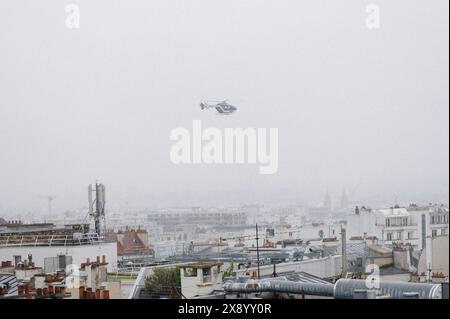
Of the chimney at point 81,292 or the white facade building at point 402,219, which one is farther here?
the white facade building at point 402,219

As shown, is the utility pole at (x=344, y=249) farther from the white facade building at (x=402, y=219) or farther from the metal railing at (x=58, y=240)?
the metal railing at (x=58, y=240)

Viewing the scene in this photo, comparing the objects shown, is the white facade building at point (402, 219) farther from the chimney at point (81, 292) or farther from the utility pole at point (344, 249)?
the chimney at point (81, 292)

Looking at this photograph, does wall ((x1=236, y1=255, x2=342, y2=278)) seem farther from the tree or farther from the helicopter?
the helicopter

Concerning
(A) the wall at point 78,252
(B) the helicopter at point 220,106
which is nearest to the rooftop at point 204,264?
(A) the wall at point 78,252

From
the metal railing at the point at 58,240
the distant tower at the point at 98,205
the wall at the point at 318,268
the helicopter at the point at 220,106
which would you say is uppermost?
the helicopter at the point at 220,106

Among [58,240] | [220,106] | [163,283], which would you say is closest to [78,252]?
[58,240]

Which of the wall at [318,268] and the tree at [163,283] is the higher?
the wall at [318,268]

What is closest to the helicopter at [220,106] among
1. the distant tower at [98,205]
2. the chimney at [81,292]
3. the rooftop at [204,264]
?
the distant tower at [98,205]
